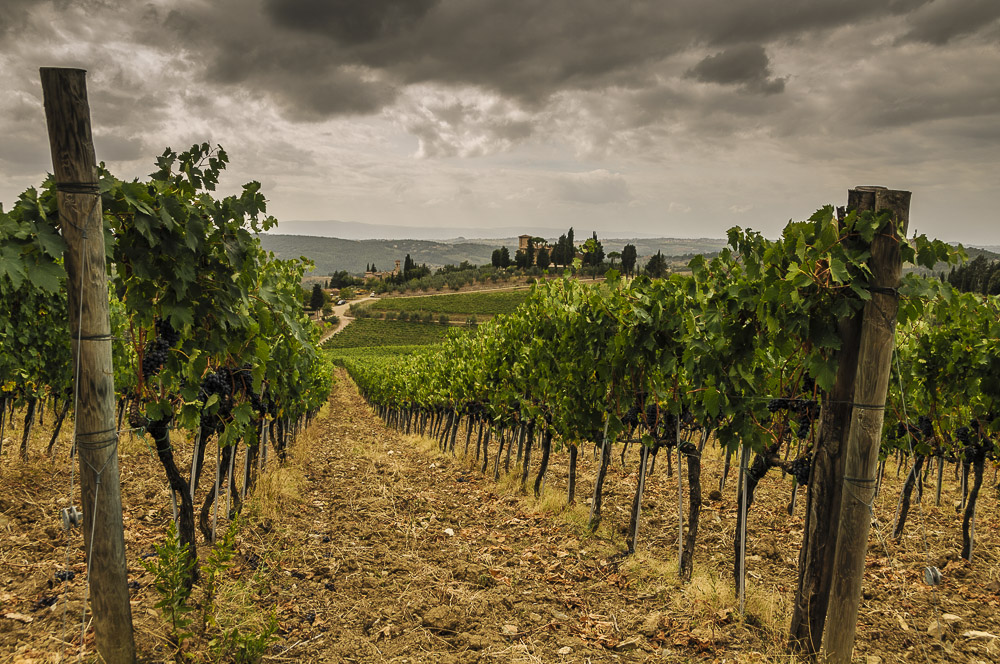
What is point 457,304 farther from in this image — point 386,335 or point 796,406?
point 796,406

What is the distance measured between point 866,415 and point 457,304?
90765 mm

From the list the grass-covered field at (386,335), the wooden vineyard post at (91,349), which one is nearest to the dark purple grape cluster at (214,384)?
the wooden vineyard post at (91,349)

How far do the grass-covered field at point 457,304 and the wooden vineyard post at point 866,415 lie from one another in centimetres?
7681

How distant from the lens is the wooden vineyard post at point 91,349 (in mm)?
2885

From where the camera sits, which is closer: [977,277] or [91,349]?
[91,349]

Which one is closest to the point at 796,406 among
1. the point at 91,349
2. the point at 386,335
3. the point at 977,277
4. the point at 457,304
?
Result: the point at 91,349

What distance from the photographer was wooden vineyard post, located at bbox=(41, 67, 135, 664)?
2.88 meters

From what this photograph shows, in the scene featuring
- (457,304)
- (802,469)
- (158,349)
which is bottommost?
(457,304)

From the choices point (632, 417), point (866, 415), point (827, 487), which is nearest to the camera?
point (866, 415)

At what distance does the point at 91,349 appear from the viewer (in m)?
3.04

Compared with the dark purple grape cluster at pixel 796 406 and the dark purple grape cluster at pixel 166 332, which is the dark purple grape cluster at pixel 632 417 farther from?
the dark purple grape cluster at pixel 166 332

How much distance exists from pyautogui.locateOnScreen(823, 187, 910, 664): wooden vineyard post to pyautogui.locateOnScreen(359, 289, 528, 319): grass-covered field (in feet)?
252

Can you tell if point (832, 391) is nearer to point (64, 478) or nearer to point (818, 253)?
point (818, 253)

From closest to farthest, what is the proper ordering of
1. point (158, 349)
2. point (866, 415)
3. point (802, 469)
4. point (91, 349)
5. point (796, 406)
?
1. point (91, 349)
2. point (866, 415)
3. point (158, 349)
4. point (802, 469)
5. point (796, 406)
